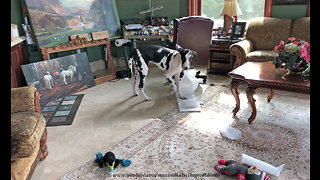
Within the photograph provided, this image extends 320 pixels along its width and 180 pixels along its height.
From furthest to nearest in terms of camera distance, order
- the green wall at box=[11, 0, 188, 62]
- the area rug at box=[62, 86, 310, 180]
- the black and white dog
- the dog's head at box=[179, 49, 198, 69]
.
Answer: the green wall at box=[11, 0, 188, 62] → the black and white dog → the dog's head at box=[179, 49, 198, 69] → the area rug at box=[62, 86, 310, 180]

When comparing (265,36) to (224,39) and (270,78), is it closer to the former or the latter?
(224,39)

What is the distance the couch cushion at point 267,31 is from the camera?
4.20 meters

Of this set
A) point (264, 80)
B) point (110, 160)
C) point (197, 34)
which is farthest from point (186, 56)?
point (110, 160)

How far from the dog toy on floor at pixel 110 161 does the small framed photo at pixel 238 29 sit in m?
3.25

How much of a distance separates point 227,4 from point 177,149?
3.02 metres

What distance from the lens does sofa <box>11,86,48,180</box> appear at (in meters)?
1.68

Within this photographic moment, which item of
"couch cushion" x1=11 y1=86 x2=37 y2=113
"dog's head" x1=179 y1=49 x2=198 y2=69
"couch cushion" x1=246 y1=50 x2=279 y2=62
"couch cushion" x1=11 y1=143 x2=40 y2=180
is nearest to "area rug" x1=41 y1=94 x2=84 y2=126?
"couch cushion" x1=11 y1=86 x2=37 y2=113

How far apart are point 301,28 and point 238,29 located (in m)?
0.99

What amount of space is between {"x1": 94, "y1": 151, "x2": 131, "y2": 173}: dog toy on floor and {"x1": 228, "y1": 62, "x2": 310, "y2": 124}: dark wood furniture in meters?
1.50

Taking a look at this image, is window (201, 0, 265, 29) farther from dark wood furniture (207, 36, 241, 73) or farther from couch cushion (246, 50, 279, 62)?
couch cushion (246, 50, 279, 62)
